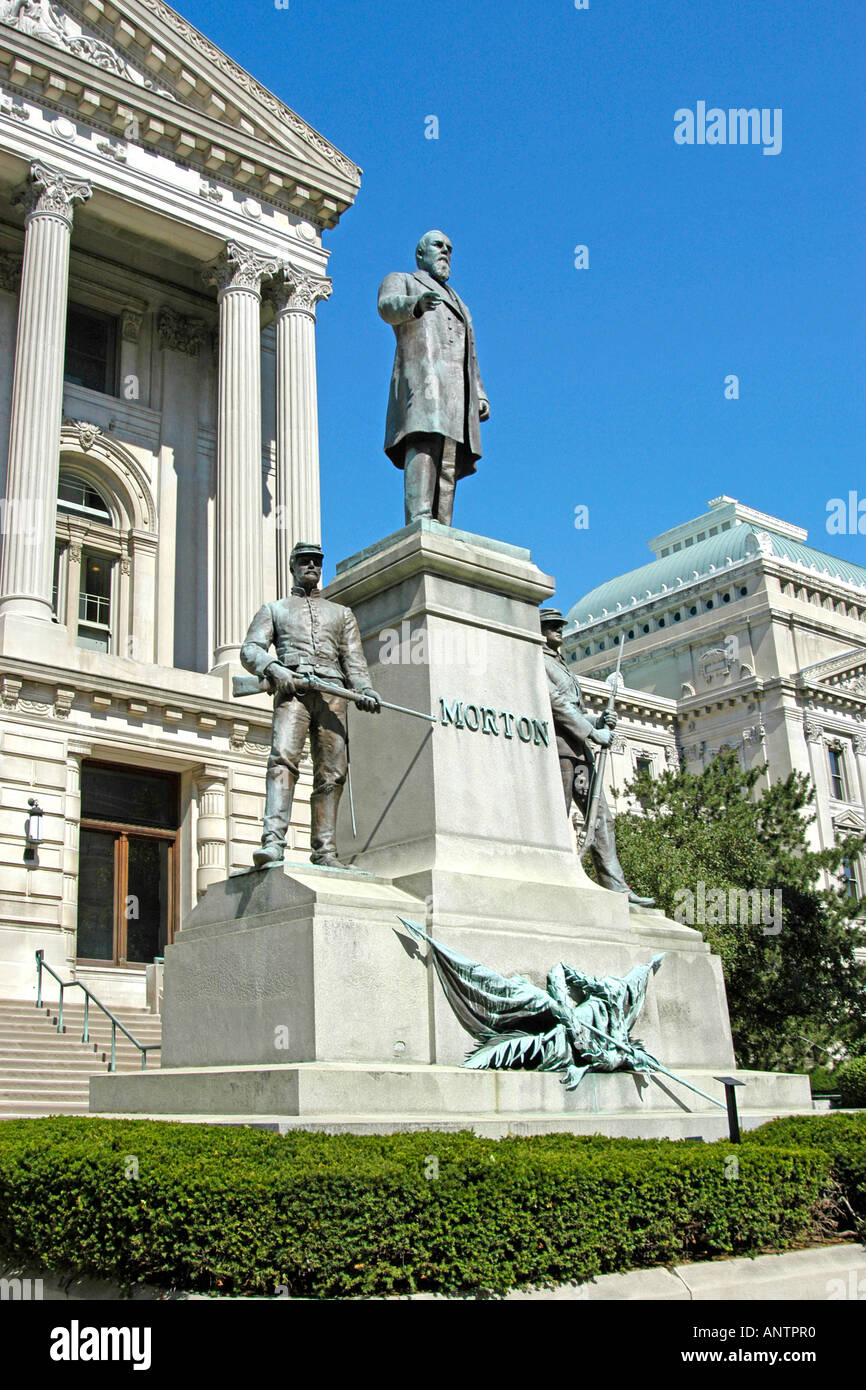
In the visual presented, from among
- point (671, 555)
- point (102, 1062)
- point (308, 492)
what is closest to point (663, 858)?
point (308, 492)

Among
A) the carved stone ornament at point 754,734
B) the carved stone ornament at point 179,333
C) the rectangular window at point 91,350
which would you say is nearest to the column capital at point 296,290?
the carved stone ornament at point 179,333

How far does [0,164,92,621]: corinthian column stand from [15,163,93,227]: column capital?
0.08 feet

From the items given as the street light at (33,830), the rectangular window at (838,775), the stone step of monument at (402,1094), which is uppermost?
the rectangular window at (838,775)

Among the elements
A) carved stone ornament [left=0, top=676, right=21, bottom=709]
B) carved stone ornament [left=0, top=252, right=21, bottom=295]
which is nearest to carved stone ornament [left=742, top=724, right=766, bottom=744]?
carved stone ornament [left=0, top=252, right=21, bottom=295]

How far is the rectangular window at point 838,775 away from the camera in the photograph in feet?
235

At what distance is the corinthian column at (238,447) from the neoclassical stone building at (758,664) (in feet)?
109

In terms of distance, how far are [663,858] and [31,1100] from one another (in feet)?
59.0

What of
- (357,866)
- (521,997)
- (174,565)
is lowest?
(521,997)

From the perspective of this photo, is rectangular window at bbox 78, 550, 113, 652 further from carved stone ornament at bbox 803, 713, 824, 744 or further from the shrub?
carved stone ornament at bbox 803, 713, 824, 744

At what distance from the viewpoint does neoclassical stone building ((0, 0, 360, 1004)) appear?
26.7m

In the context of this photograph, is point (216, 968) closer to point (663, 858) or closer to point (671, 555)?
point (663, 858)

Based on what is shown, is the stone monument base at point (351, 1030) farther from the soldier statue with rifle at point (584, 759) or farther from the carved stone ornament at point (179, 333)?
the carved stone ornament at point (179, 333)
